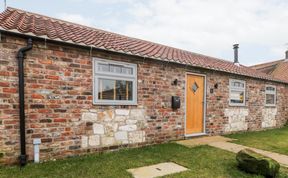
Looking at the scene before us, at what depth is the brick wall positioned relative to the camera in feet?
11.0

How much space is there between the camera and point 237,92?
7770mm

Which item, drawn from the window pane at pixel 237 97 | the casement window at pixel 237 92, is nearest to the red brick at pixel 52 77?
the casement window at pixel 237 92

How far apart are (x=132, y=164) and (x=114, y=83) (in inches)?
81.4

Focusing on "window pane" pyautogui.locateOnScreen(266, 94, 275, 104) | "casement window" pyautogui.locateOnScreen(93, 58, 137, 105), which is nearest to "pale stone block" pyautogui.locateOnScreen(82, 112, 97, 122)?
"casement window" pyautogui.locateOnScreen(93, 58, 137, 105)

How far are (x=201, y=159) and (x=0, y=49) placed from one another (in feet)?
15.4

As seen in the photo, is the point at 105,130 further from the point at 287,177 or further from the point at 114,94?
the point at 287,177

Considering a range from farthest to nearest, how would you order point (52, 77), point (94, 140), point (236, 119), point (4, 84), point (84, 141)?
point (236, 119), point (94, 140), point (84, 141), point (52, 77), point (4, 84)

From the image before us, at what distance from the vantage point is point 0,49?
324 cm

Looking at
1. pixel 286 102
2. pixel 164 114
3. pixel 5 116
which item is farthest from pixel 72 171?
pixel 286 102

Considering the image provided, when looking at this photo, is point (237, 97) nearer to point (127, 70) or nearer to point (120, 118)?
point (127, 70)

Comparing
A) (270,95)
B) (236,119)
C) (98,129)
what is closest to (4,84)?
(98,129)

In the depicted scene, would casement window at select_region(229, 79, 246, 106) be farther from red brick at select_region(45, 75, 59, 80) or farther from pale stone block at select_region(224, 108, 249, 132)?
red brick at select_region(45, 75, 59, 80)

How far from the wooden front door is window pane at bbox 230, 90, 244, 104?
6.00 feet

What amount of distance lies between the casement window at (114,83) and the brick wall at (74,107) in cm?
14
